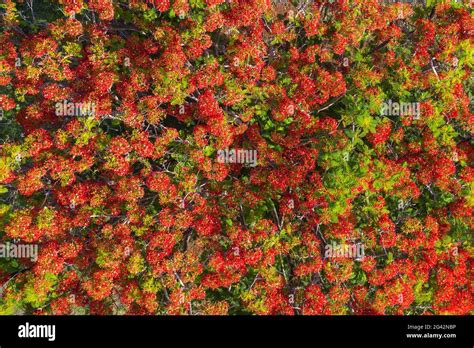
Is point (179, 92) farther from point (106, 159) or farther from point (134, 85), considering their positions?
point (106, 159)

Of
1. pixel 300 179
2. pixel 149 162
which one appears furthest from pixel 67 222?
pixel 300 179

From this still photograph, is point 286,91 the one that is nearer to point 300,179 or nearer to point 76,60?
point 300,179

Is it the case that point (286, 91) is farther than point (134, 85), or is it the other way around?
point (286, 91)

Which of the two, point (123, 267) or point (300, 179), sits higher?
point (300, 179)

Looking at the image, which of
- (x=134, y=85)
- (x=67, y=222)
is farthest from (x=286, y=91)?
(x=67, y=222)
